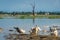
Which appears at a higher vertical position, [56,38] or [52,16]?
[56,38]

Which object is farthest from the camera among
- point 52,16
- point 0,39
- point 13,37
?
point 52,16

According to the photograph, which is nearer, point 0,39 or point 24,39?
point 24,39

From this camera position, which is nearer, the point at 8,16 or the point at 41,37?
the point at 41,37

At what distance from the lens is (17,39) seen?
10.4 m

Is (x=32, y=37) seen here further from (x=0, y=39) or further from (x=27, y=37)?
(x=0, y=39)

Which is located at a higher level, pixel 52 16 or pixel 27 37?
pixel 27 37

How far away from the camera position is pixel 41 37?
392 inches

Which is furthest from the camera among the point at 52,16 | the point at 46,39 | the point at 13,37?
the point at 52,16

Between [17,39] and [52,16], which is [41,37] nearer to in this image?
[17,39]

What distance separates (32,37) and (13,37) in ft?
2.74

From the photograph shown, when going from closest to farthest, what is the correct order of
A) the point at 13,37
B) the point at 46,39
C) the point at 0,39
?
the point at 46,39 → the point at 13,37 → the point at 0,39

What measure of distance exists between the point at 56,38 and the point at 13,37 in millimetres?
1631

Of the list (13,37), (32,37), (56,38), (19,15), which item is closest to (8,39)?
(13,37)

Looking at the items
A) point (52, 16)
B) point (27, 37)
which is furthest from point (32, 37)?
point (52, 16)
